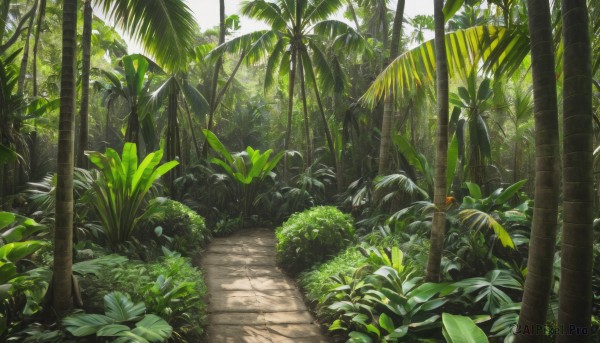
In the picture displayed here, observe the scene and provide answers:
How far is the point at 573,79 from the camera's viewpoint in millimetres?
2227

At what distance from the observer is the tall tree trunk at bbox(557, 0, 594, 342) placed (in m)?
2.19

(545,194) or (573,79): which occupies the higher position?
(573,79)

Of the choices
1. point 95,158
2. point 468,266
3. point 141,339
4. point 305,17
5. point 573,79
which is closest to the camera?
point 573,79

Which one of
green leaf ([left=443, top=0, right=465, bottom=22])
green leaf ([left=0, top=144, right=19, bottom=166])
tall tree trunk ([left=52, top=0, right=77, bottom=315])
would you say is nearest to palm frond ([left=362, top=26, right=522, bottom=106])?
green leaf ([left=443, top=0, right=465, bottom=22])

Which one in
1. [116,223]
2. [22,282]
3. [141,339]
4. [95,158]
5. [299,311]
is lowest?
[299,311]

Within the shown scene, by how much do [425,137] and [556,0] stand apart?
31.2ft

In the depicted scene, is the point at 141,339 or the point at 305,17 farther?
the point at 305,17

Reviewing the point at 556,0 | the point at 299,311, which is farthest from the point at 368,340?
the point at 556,0

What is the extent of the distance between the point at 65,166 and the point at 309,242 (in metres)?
4.07

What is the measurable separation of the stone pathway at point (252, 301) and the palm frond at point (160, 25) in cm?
313

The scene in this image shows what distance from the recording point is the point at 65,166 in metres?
3.28

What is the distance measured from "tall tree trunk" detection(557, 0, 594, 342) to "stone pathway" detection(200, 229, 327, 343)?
266cm

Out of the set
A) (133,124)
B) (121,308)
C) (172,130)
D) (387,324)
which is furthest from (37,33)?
(387,324)

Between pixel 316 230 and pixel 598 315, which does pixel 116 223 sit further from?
pixel 598 315
